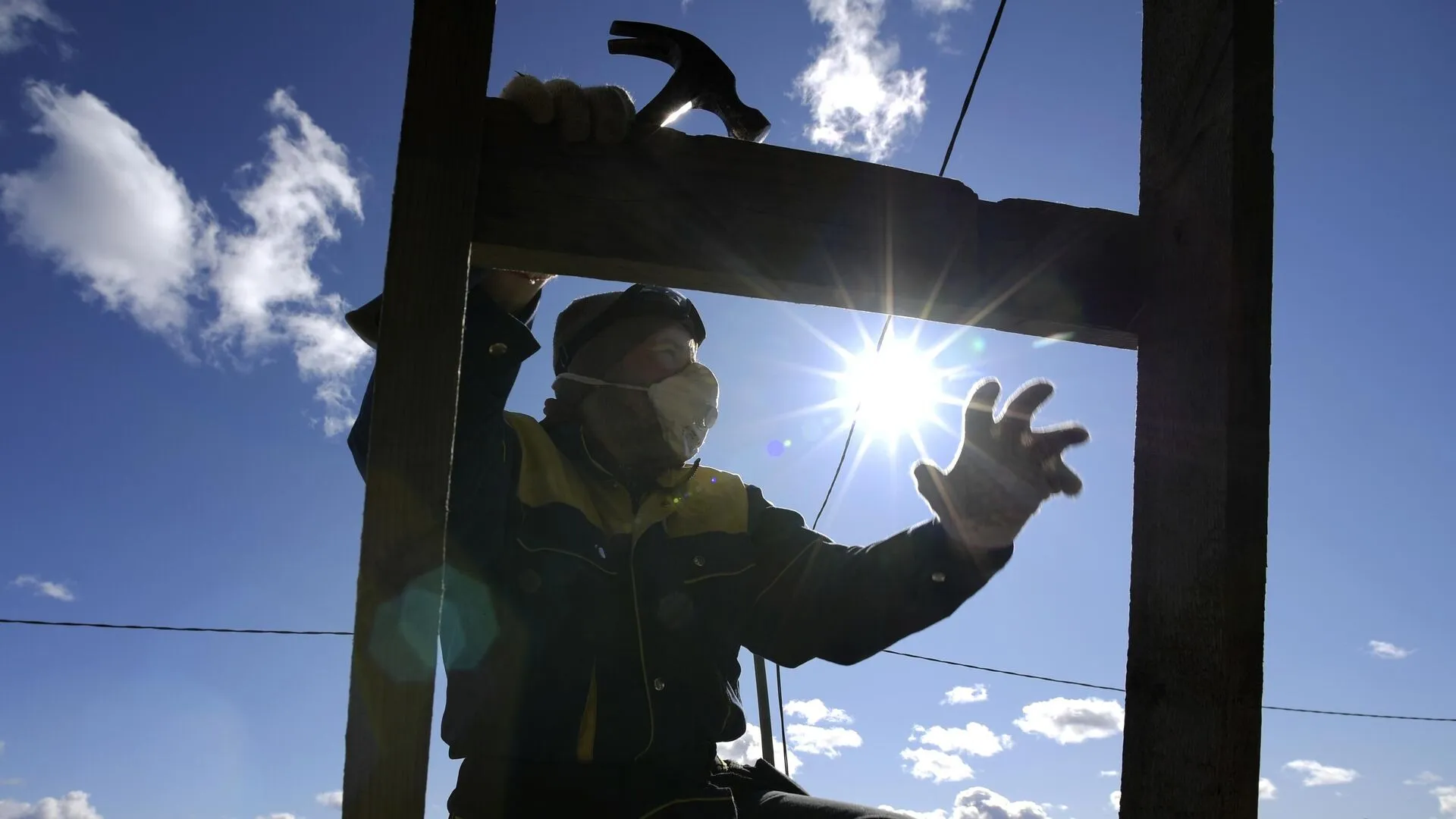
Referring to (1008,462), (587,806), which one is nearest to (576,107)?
(1008,462)

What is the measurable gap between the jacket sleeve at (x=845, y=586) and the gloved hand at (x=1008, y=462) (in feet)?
0.81

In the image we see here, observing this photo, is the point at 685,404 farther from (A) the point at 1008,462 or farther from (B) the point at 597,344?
(A) the point at 1008,462

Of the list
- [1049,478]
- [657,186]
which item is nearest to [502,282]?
[657,186]

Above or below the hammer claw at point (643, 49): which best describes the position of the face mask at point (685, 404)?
below

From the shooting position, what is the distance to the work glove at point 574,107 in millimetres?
1057

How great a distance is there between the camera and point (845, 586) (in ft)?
6.54

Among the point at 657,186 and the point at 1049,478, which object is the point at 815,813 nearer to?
the point at 1049,478

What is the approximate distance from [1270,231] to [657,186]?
2.33 feet

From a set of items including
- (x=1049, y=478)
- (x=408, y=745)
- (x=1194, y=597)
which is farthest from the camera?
(x=1049, y=478)

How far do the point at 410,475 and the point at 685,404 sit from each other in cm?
126

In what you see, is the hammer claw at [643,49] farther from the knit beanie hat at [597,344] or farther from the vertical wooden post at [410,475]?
the knit beanie hat at [597,344]

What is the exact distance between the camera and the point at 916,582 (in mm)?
1778

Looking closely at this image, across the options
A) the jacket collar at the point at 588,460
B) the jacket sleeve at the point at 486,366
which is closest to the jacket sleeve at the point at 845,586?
the jacket collar at the point at 588,460

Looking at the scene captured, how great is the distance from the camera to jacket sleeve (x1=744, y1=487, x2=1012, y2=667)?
1.70 meters
